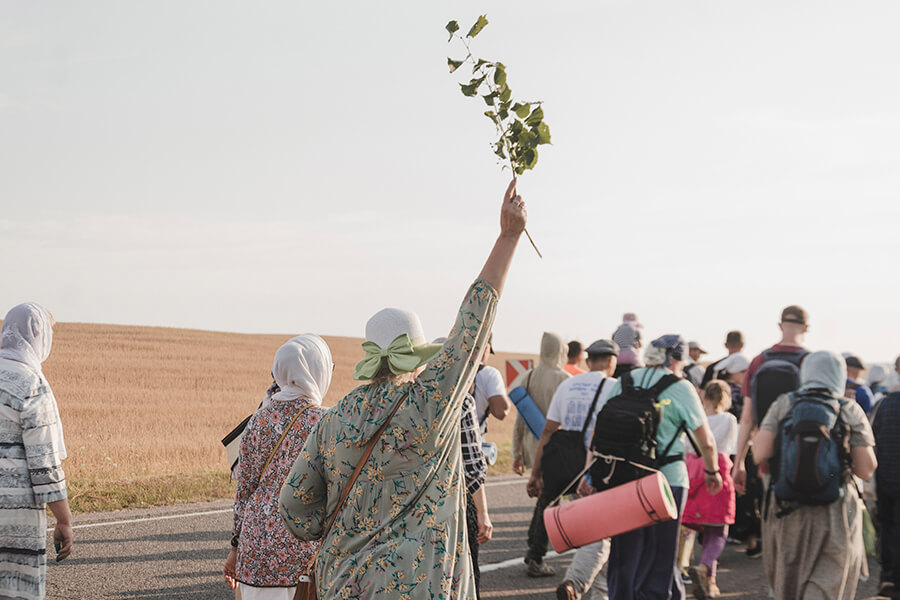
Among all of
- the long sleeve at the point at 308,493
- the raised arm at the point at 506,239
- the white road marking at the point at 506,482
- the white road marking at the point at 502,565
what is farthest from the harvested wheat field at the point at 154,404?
the raised arm at the point at 506,239

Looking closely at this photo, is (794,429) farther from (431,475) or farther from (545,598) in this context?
(431,475)

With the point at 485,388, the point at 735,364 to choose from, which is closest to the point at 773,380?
the point at 485,388

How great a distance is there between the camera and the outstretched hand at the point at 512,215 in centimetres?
368

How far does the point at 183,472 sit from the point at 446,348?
40.0 feet

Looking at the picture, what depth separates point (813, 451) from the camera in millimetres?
6582

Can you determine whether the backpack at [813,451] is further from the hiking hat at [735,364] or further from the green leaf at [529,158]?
the hiking hat at [735,364]

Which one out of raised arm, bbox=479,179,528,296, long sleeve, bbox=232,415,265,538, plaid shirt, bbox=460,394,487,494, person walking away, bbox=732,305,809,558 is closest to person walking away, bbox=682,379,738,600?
person walking away, bbox=732,305,809,558

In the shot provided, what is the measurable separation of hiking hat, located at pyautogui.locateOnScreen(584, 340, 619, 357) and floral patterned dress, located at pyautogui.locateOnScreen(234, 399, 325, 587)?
368 cm

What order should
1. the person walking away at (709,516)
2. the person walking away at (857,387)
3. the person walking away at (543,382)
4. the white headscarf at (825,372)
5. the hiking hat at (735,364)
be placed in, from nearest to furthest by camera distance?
the white headscarf at (825,372) < the person walking away at (709,516) < the person walking away at (543,382) < the hiking hat at (735,364) < the person walking away at (857,387)

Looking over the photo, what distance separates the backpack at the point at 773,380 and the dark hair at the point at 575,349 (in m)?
2.47

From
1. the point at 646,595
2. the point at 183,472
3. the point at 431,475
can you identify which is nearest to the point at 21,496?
the point at 431,475

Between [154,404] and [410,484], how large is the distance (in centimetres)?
2411

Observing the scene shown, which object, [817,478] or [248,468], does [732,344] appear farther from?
[248,468]

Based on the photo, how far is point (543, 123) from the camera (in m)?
3.83
